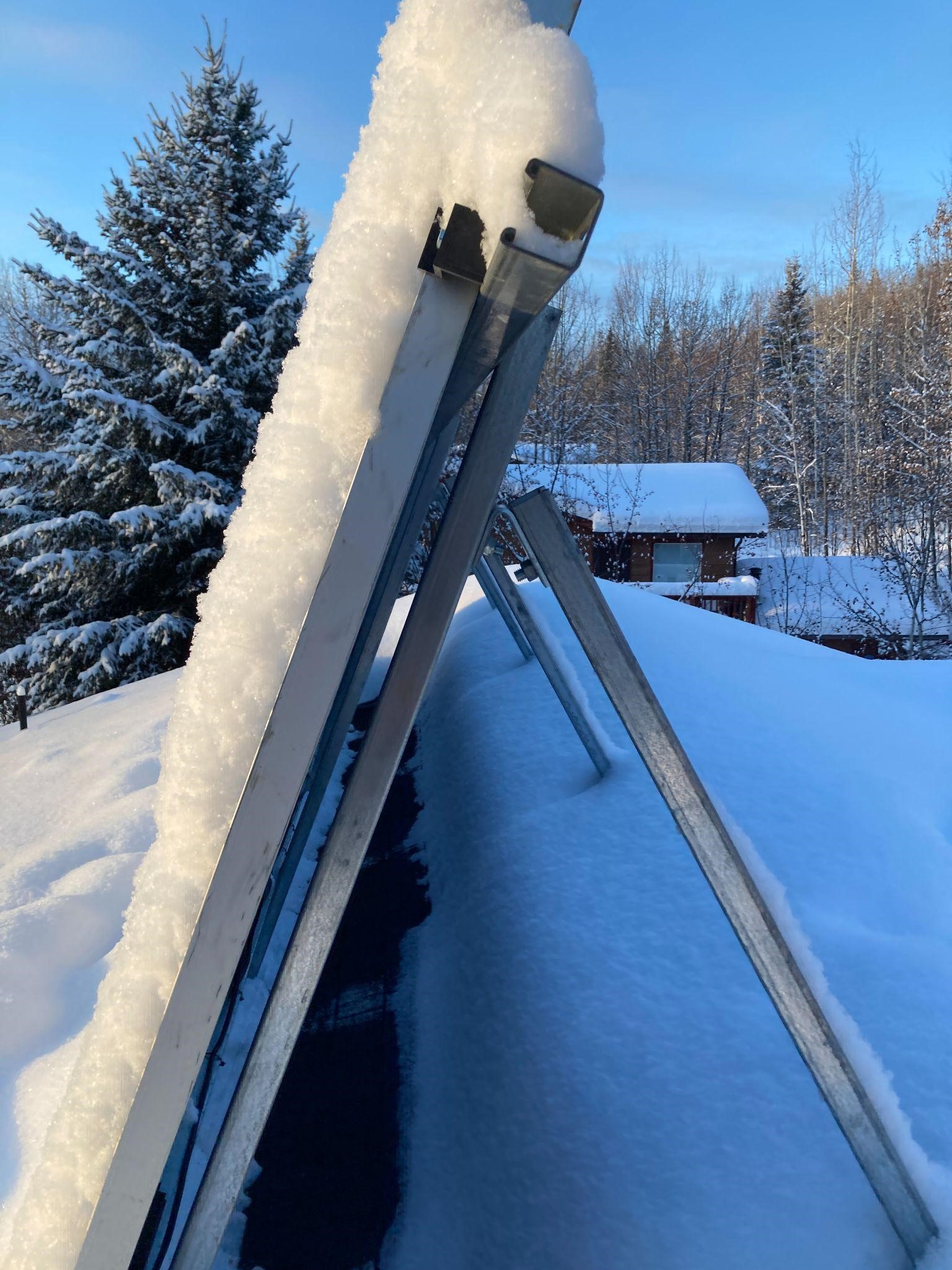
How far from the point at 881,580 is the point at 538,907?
15964 mm

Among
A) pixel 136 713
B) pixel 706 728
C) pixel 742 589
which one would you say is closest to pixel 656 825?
pixel 706 728

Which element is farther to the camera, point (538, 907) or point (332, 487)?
point (538, 907)

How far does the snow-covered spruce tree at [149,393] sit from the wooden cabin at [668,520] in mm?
5297

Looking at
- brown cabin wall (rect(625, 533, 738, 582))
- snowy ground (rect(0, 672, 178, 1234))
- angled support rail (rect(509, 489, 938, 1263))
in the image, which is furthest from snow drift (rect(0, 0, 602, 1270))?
brown cabin wall (rect(625, 533, 738, 582))

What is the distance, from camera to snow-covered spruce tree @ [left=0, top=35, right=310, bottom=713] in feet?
34.9

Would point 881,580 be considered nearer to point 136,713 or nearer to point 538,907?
point 136,713

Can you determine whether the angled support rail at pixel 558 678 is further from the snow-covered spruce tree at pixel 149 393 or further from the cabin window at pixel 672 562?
the cabin window at pixel 672 562

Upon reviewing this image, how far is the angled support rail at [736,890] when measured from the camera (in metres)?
0.95

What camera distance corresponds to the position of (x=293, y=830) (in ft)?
4.02

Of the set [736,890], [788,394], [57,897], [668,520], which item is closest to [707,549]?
[668,520]

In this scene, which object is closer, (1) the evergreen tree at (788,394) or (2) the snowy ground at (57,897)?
(2) the snowy ground at (57,897)

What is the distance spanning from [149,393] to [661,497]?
1045 cm

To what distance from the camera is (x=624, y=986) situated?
4.69ft

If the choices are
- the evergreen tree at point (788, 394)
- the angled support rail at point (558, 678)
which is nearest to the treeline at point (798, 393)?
the evergreen tree at point (788, 394)
